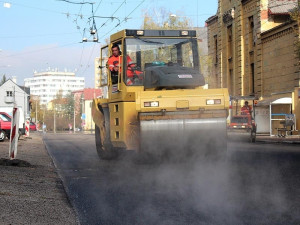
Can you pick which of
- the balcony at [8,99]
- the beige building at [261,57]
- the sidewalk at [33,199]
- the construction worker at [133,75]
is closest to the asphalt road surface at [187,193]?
the sidewalk at [33,199]

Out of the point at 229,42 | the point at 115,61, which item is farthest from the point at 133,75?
the point at 229,42

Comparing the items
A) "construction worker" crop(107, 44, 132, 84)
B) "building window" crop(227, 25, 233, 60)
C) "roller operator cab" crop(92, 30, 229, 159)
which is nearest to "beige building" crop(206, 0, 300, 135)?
"building window" crop(227, 25, 233, 60)

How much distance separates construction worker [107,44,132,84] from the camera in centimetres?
1296

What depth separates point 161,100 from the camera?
36.4ft

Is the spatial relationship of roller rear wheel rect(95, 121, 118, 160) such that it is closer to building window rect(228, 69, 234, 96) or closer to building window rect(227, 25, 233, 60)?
building window rect(228, 69, 234, 96)

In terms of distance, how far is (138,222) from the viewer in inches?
227

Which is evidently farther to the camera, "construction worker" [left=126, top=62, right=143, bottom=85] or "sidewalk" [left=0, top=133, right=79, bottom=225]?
"construction worker" [left=126, top=62, right=143, bottom=85]

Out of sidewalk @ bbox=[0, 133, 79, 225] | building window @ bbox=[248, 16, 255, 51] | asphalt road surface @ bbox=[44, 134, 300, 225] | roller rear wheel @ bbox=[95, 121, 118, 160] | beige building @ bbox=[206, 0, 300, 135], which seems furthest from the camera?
building window @ bbox=[248, 16, 255, 51]

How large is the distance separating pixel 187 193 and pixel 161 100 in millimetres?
3652

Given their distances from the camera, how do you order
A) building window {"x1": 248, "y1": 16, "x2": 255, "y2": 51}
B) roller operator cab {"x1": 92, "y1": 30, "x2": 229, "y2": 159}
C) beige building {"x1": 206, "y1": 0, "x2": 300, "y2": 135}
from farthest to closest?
building window {"x1": 248, "y1": 16, "x2": 255, "y2": 51} < beige building {"x1": 206, "y1": 0, "x2": 300, "y2": 135} < roller operator cab {"x1": 92, "y1": 30, "x2": 229, "y2": 159}

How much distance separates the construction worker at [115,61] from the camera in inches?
510

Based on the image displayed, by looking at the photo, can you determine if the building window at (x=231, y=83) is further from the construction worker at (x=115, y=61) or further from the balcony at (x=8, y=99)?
the balcony at (x=8, y=99)

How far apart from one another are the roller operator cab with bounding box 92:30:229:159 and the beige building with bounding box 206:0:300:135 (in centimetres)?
1729

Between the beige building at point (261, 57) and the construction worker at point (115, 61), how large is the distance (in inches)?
697
